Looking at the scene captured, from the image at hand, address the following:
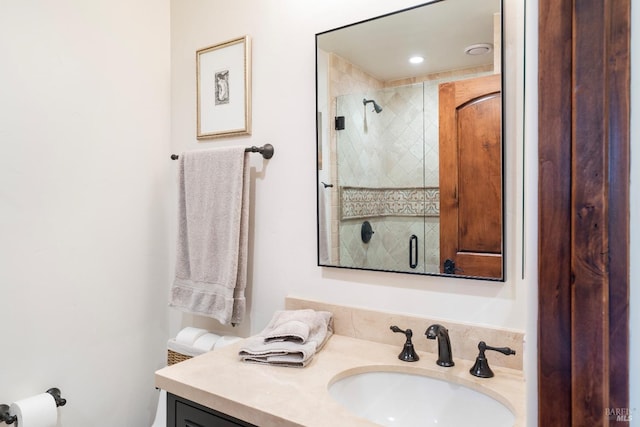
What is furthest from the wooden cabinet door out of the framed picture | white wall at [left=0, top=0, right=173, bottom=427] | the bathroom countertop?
white wall at [left=0, top=0, right=173, bottom=427]

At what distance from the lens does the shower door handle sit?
1.28 metres

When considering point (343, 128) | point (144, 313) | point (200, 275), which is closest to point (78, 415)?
point (144, 313)

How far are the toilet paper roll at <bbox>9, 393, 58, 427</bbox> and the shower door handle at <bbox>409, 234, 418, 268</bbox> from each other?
130 cm

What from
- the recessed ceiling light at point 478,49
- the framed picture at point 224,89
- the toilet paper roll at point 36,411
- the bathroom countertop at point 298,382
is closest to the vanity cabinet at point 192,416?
the bathroom countertop at point 298,382

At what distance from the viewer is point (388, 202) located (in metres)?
1.34

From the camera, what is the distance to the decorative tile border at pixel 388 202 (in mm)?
1262

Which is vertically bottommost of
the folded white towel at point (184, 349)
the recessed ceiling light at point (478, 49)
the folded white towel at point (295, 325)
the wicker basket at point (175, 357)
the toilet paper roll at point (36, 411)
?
the toilet paper roll at point (36, 411)

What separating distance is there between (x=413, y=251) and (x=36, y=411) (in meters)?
1.34

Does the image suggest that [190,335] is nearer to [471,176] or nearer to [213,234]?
[213,234]

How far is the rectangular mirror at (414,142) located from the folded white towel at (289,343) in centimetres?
25

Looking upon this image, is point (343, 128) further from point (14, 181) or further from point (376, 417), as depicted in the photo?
point (14, 181)

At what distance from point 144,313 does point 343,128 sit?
1199mm

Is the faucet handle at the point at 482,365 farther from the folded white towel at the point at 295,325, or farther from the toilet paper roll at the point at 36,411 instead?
the toilet paper roll at the point at 36,411

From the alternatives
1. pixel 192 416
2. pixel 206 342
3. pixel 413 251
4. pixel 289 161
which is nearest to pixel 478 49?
pixel 413 251
